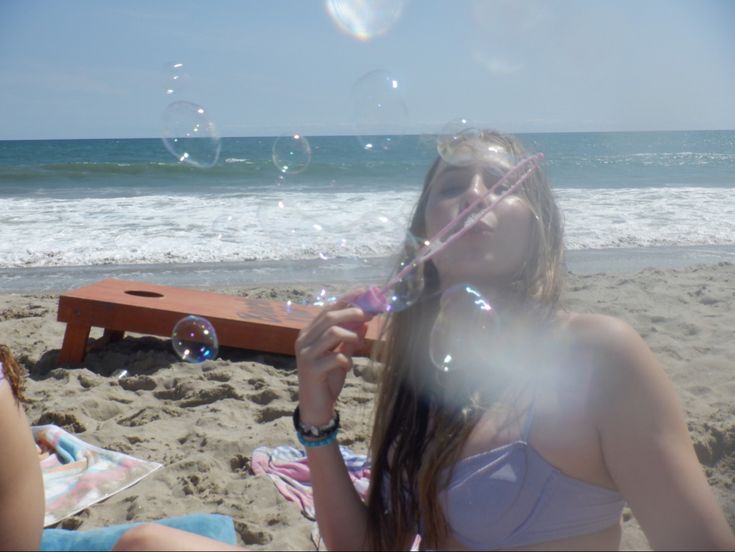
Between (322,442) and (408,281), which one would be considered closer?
(322,442)

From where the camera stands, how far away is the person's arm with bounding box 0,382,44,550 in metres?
1.93

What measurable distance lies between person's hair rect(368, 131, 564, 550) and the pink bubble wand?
33 mm

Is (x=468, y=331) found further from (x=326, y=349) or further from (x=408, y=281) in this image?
(x=326, y=349)

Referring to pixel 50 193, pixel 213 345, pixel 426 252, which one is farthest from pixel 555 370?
pixel 50 193

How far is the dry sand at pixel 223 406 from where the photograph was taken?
2.98m

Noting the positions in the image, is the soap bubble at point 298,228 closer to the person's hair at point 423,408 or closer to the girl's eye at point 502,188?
the person's hair at point 423,408

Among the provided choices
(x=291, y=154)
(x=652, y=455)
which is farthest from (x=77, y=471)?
(x=652, y=455)

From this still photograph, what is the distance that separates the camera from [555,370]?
1.52 meters

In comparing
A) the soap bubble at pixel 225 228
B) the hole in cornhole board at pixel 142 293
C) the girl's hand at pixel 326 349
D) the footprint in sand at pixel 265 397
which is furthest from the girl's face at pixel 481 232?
the soap bubble at pixel 225 228

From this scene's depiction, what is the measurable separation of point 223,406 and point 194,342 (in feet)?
3.60

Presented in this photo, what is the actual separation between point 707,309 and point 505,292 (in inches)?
180

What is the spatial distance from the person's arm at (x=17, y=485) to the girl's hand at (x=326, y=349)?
0.84 m

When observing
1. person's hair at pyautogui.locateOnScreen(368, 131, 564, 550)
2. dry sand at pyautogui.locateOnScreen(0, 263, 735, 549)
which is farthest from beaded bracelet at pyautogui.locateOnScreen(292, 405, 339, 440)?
dry sand at pyautogui.locateOnScreen(0, 263, 735, 549)

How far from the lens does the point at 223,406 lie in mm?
3984
